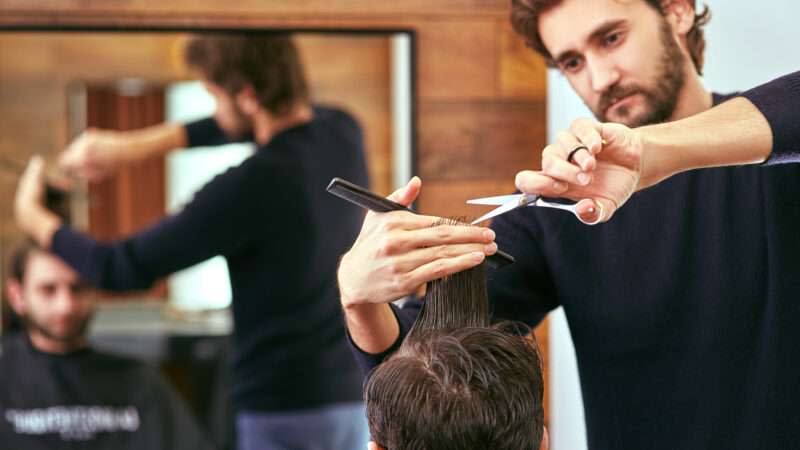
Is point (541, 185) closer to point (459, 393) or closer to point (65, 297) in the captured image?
point (459, 393)

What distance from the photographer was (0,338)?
304 cm

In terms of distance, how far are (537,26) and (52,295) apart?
1.79 m

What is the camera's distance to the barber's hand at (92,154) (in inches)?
119

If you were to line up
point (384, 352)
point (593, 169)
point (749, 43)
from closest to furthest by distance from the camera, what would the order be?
point (593, 169)
point (384, 352)
point (749, 43)

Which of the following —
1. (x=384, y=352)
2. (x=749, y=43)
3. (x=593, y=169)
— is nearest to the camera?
(x=593, y=169)

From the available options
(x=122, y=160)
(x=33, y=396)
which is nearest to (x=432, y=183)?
(x=122, y=160)

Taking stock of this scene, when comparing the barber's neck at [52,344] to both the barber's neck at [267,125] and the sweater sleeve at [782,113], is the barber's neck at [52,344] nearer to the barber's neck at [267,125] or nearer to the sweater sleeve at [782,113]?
the barber's neck at [267,125]

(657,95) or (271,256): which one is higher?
(657,95)

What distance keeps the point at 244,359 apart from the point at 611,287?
1.51m

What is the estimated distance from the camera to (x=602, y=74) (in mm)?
1812

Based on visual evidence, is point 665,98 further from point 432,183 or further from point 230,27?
point 230,27

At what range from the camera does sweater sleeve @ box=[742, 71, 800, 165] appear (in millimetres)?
1326

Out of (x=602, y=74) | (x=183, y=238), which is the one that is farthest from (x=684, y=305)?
(x=183, y=238)

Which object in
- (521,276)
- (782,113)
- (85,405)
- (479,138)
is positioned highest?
(479,138)
